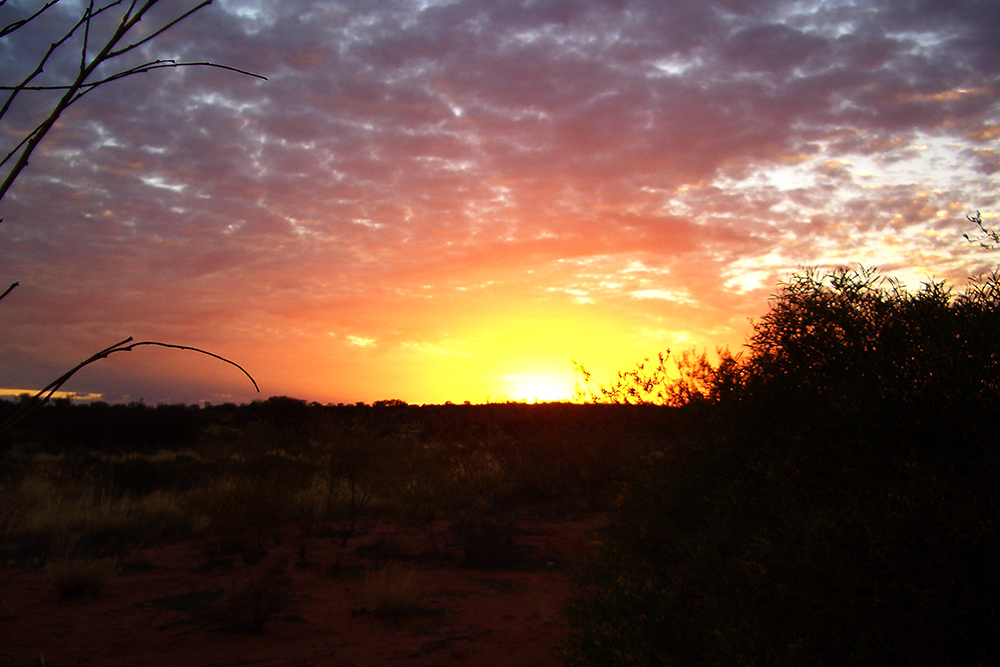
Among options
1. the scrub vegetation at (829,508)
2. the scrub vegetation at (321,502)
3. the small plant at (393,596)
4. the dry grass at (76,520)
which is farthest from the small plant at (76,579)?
the scrub vegetation at (829,508)

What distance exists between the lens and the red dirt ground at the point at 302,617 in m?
6.77

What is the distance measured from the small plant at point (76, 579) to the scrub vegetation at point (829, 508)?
7.72 meters

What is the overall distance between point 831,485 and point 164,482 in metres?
17.7

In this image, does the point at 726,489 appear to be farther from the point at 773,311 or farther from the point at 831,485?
the point at 773,311

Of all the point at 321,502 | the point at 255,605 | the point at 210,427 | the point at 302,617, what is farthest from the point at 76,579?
the point at 210,427

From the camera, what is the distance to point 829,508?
337cm

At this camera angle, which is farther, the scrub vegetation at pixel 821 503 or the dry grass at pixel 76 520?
the dry grass at pixel 76 520

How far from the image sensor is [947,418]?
11.3 ft

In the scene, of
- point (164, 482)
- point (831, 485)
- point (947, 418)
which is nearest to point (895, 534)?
point (831, 485)

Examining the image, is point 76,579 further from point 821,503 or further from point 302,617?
point 821,503

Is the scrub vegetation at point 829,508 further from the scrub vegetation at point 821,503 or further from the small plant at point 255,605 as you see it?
the small plant at point 255,605

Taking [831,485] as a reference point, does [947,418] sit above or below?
above

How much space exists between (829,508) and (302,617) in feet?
23.0

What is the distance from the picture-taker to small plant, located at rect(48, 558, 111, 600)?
8.67 metres
